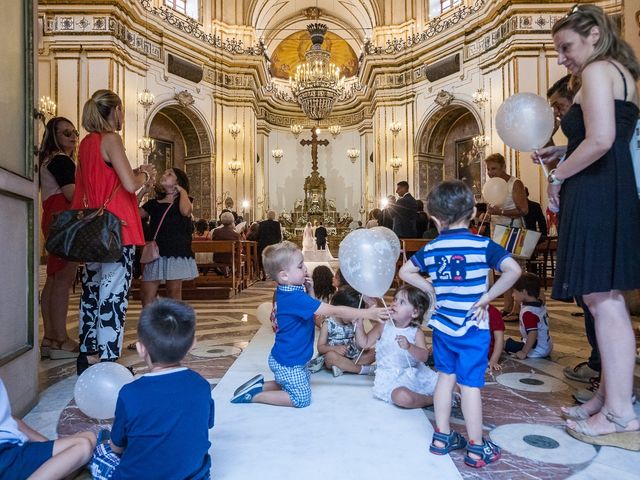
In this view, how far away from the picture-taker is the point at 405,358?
2346 millimetres

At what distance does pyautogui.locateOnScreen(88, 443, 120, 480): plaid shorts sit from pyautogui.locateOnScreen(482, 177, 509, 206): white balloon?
3.39 metres

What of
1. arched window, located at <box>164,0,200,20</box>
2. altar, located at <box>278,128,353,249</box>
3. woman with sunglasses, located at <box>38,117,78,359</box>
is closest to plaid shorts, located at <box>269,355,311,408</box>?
woman with sunglasses, located at <box>38,117,78,359</box>

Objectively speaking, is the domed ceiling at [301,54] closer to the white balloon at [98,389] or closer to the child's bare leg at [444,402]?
the white balloon at [98,389]

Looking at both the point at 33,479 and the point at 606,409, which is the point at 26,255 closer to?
the point at 33,479

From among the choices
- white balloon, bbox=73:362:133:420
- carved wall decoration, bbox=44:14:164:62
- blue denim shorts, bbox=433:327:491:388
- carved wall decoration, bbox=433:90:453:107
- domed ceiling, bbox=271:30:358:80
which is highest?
domed ceiling, bbox=271:30:358:80

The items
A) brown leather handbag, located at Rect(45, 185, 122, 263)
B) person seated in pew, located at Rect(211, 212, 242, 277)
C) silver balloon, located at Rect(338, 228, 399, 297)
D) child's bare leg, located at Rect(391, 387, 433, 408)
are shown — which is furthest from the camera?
person seated in pew, located at Rect(211, 212, 242, 277)

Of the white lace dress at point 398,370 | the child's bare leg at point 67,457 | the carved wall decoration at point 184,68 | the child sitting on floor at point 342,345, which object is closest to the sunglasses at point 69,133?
the child sitting on floor at point 342,345

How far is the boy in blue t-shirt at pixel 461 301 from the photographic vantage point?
5.69 ft

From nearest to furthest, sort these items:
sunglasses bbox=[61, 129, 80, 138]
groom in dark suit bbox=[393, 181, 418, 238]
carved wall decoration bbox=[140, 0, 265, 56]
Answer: sunglasses bbox=[61, 129, 80, 138] → groom in dark suit bbox=[393, 181, 418, 238] → carved wall decoration bbox=[140, 0, 265, 56]

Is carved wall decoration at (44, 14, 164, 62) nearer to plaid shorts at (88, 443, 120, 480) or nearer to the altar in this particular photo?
the altar

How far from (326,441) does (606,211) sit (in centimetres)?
152

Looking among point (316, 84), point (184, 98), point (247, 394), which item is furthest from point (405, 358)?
point (184, 98)

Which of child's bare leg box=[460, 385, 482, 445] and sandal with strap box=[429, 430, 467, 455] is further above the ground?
child's bare leg box=[460, 385, 482, 445]

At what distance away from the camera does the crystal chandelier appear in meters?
13.3
